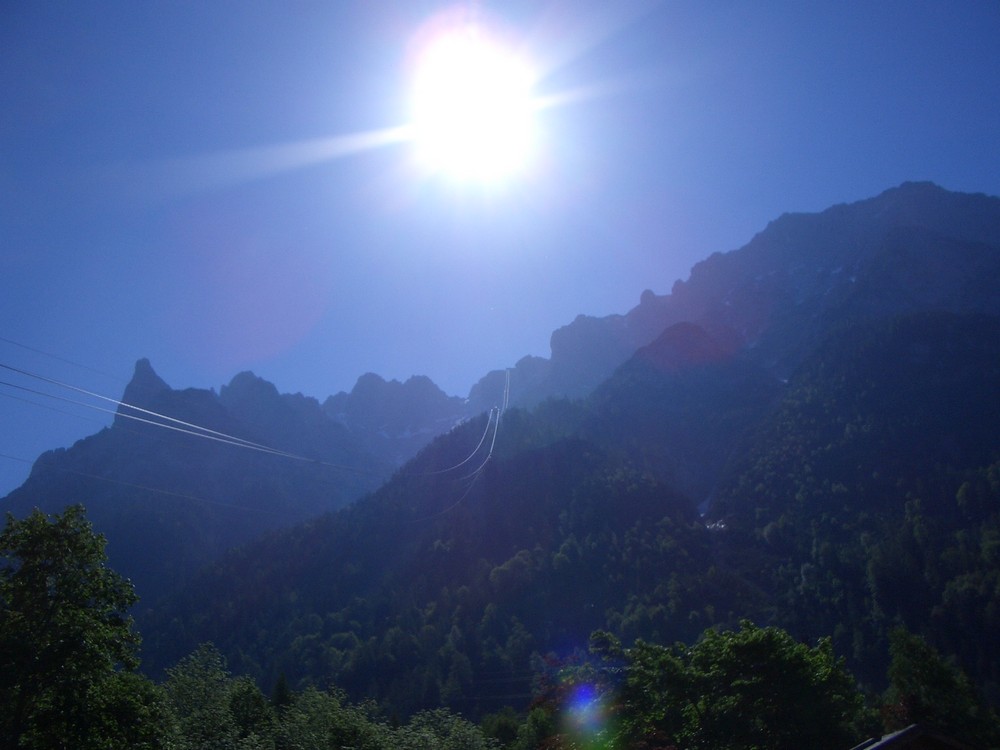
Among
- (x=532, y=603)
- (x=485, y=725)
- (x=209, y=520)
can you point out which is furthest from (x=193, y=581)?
(x=485, y=725)

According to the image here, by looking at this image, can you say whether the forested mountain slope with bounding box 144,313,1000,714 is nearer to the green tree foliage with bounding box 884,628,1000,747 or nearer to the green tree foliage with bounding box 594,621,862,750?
the green tree foliage with bounding box 884,628,1000,747

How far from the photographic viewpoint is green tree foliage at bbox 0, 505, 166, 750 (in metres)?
16.1

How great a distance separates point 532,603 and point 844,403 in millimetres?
77439

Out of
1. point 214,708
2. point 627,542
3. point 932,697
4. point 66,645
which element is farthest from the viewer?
point 627,542

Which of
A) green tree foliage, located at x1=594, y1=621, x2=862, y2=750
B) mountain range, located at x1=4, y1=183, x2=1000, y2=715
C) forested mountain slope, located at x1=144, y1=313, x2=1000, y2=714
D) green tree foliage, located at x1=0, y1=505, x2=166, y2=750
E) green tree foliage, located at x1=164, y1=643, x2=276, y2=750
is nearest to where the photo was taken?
green tree foliage, located at x1=0, y1=505, x2=166, y2=750

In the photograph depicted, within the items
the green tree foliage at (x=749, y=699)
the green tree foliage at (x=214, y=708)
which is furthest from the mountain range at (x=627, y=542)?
the green tree foliage at (x=749, y=699)

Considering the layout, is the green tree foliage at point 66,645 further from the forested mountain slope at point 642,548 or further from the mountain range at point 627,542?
the forested mountain slope at point 642,548

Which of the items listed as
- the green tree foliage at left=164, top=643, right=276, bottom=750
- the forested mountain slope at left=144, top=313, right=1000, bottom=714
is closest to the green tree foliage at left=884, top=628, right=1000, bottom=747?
the green tree foliage at left=164, top=643, right=276, bottom=750

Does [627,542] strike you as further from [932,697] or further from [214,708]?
[214,708]

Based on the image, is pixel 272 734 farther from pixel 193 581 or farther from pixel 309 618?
pixel 193 581

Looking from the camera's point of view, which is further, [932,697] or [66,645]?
[932,697]

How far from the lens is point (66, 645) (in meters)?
16.5

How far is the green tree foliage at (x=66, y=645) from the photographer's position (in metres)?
16.1

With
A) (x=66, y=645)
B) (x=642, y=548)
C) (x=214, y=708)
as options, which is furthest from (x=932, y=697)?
(x=642, y=548)
